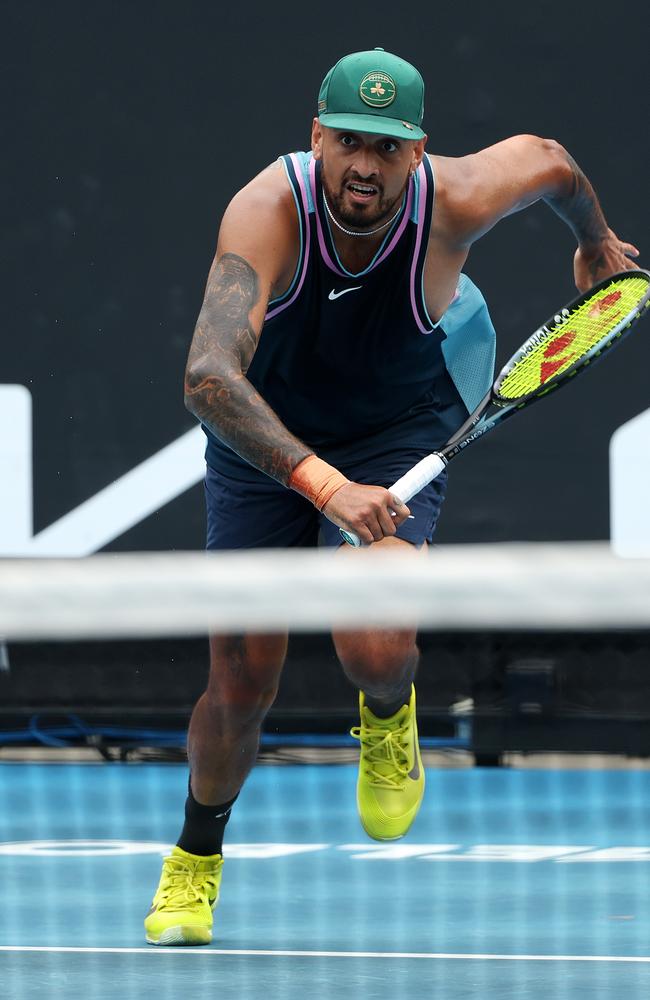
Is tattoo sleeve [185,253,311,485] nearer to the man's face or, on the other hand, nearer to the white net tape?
the man's face

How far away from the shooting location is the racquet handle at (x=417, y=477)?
139 inches

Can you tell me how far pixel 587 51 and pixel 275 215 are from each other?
10.2 ft

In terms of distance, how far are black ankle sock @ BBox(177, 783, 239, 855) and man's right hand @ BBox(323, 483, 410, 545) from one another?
96cm

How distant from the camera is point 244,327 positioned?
345 centimetres

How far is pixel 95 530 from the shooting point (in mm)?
6496

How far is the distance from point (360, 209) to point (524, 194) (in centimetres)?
49

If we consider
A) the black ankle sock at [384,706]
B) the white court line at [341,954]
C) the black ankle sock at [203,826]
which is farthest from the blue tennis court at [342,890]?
the black ankle sock at [384,706]

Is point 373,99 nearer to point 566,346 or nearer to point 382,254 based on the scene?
point 382,254

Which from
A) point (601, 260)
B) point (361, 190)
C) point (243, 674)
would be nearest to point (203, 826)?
point (243, 674)

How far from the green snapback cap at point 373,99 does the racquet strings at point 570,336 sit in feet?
2.01

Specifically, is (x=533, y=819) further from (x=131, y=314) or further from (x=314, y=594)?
(x=314, y=594)

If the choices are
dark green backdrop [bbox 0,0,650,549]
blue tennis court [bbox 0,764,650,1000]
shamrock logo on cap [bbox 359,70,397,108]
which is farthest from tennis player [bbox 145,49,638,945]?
dark green backdrop [bbox 0,0,650,549]

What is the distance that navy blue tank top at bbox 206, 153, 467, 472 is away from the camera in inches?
145

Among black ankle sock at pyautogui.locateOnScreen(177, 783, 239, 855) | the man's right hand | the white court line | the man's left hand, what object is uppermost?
the man's left hand
